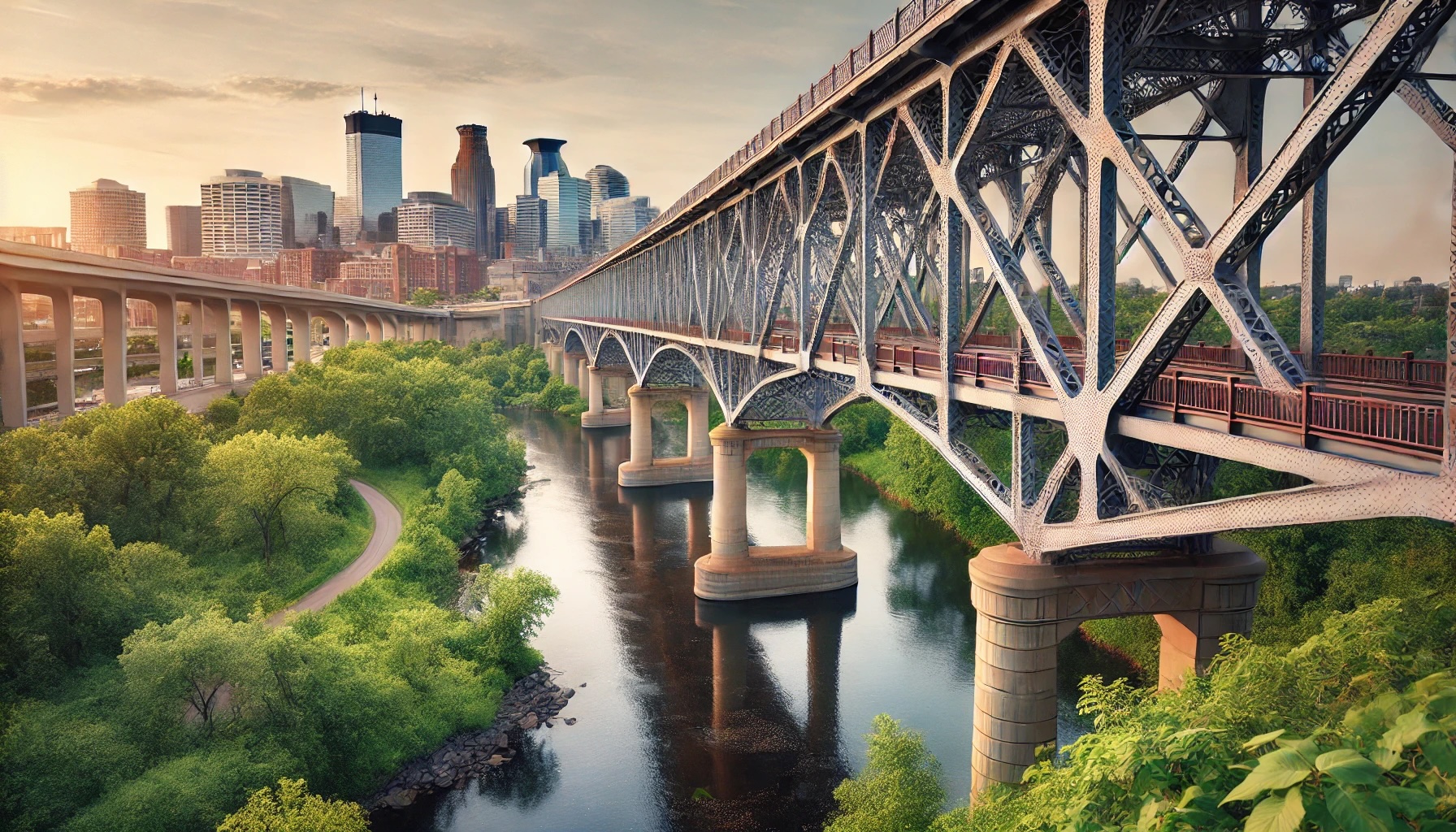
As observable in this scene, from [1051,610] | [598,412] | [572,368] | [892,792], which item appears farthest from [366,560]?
[572,368]

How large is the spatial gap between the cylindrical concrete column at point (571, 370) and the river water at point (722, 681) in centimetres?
5861

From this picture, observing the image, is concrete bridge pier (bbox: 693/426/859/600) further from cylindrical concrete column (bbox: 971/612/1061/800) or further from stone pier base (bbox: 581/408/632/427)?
stone pier base (bbox: 581/408/632/427)

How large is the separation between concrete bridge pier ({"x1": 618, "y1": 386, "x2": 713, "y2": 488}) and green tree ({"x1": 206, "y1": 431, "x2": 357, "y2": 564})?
24.5m

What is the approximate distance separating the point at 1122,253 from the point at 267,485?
96.7 feet

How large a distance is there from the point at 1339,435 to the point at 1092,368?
4001 mm

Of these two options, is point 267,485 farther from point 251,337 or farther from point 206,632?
point 251,337

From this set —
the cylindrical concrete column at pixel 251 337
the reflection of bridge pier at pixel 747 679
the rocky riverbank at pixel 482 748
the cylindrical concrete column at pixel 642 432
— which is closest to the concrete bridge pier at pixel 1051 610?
the reflection of bridge pier at pixel 747 679

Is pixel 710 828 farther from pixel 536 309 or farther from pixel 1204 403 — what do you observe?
pixel 536 309

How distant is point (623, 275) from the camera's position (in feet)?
234

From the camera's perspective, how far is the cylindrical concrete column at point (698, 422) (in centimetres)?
6178

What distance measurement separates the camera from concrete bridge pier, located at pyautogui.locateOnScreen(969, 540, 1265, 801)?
16000mm

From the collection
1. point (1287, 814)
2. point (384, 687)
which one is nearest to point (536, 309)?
point (384, 687)

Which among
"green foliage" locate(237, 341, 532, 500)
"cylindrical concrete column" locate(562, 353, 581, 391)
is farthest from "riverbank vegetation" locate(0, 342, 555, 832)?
"cylindrical concrete column" locate(562, 353, 581, 391)

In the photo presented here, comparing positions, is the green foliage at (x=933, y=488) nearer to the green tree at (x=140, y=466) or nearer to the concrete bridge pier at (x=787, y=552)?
the concrete bridge pier at (x=787, y=552)
